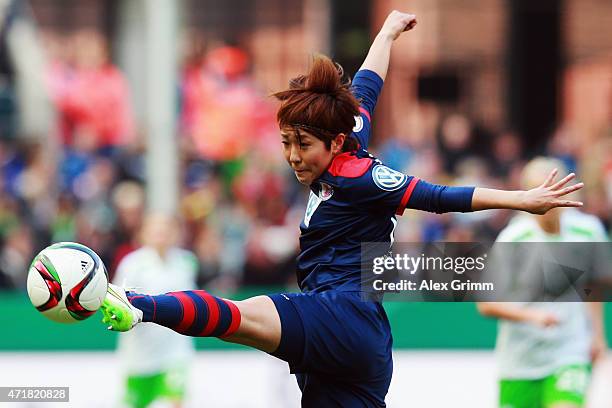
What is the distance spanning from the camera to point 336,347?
5.85 m

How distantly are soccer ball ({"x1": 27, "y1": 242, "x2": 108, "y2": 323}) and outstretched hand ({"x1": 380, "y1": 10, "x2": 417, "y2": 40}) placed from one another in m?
2.12

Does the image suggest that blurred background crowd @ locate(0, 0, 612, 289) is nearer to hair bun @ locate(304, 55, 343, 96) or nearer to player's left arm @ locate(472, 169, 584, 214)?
hair bun @ locate(304, 55, 343, 96)

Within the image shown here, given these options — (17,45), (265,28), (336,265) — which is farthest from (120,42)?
(336,265)

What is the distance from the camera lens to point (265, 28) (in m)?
18.0

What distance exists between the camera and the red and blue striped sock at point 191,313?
5566 millimetres

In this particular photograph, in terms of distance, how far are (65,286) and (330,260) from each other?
1269 mm

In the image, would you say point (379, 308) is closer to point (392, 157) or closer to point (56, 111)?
point (392, 157)

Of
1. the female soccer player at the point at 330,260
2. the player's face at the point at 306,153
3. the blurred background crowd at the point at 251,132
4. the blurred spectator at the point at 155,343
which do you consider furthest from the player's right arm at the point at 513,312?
the blurred background crowd at the point at 251,132

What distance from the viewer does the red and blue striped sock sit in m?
5.57

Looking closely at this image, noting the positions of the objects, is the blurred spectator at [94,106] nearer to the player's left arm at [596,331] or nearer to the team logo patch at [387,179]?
the player's left arm at [596,331]

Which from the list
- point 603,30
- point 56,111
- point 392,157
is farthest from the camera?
point 603,30

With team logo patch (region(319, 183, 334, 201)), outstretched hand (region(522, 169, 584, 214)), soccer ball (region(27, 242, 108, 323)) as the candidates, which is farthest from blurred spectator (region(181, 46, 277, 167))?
outstretched hand (region(522, 169, 584, 214))

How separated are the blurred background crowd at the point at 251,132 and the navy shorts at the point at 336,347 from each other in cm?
476

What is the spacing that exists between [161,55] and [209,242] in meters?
1.93
